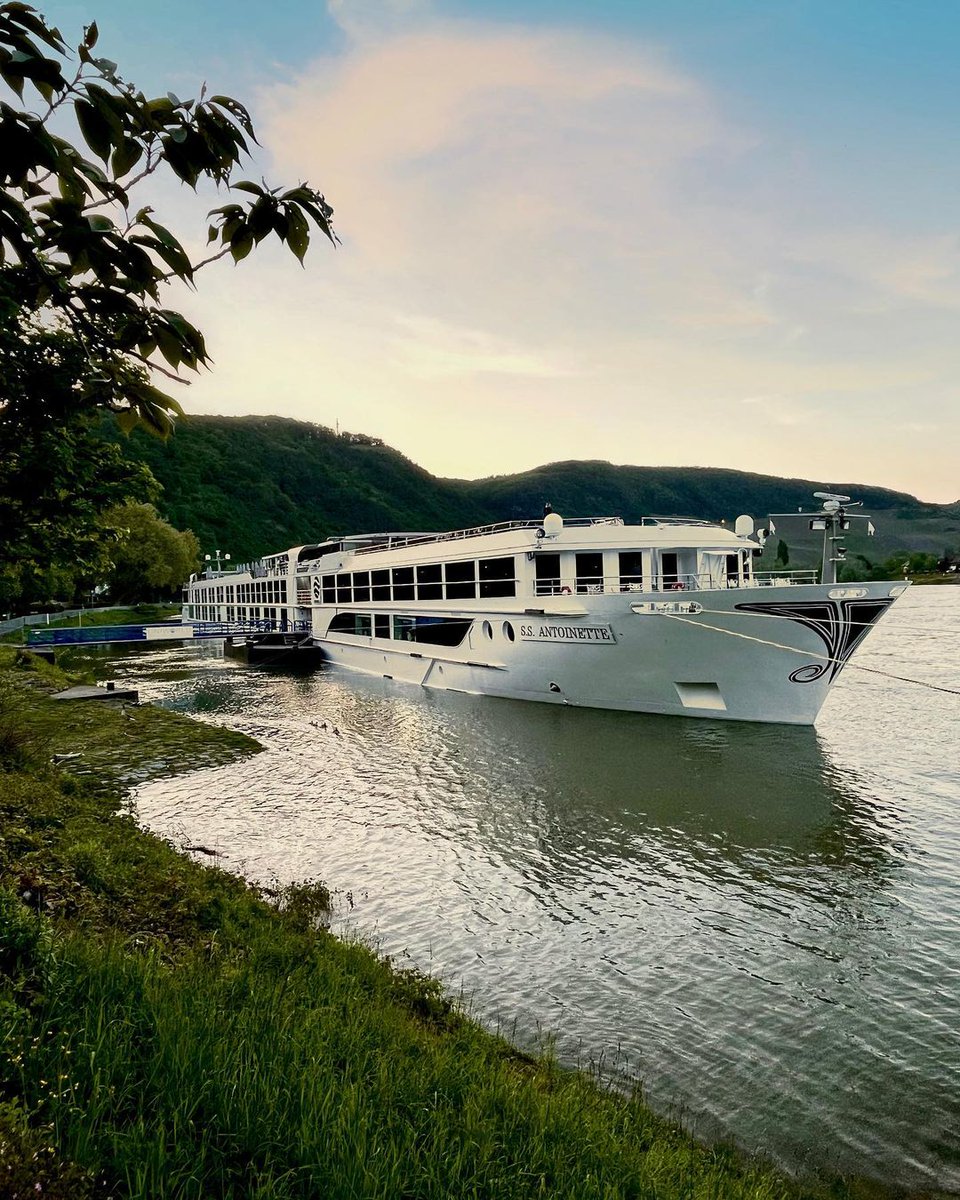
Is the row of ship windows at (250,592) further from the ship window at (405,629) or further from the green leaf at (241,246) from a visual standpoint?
the green leaf at (241,246)

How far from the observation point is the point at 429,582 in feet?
108

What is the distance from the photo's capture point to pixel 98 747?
18953 millimetres

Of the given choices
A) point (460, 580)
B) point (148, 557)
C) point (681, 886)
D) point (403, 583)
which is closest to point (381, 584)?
point (403, 583)

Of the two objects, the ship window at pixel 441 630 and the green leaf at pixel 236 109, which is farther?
the ship window at pixel 441 630

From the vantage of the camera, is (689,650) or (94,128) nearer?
(94,128)

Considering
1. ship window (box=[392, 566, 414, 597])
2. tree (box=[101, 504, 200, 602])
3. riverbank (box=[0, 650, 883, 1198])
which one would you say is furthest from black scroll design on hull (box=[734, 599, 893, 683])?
tree (box=[101, 504, 200, 602])

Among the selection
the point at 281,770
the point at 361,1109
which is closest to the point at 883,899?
the point at 361,1109

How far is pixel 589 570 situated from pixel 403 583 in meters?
11.8

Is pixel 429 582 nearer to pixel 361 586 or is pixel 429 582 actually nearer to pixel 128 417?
pixel 361 586

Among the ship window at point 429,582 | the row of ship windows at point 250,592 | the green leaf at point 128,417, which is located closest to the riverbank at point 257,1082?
the green leaf at point 128,417

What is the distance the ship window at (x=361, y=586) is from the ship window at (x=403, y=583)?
143 inches

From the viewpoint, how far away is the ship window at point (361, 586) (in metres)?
39.2

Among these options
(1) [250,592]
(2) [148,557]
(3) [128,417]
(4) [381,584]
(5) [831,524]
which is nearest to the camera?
(3) [128,417]

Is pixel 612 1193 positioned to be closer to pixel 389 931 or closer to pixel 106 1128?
pixel 106 1128
